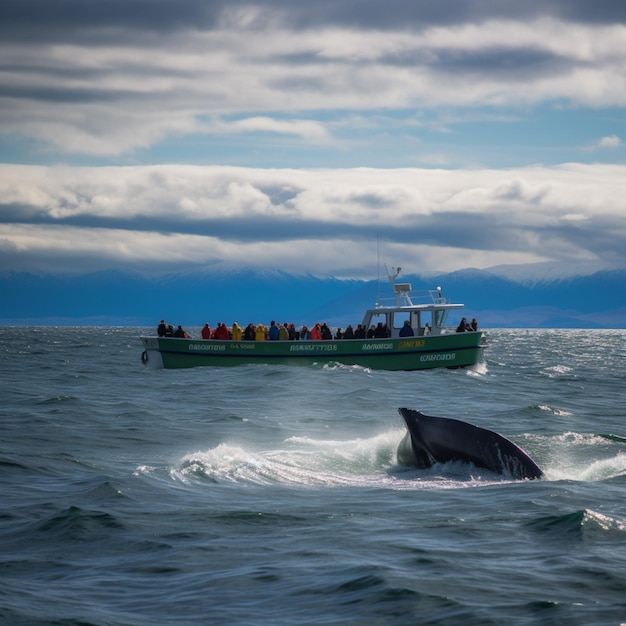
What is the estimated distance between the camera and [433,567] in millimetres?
11062

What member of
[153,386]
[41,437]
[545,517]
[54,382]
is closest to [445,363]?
[153,386]

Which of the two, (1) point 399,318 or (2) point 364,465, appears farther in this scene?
(1) point 399,318

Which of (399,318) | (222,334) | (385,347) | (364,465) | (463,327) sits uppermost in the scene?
(399,318)

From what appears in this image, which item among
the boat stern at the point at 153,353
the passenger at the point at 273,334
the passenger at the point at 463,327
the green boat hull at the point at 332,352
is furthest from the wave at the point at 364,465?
the boat stern at the point at 153,353

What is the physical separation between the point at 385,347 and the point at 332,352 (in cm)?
246

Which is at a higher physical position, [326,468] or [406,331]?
[406,331]

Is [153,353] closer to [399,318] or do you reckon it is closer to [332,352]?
[332,352]

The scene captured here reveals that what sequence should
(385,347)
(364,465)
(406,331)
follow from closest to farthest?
1. (364,465)
2. (385,347)
3. (406,331)

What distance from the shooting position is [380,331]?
4456cm

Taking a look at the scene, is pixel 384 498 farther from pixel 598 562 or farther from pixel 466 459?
pixel 598 562

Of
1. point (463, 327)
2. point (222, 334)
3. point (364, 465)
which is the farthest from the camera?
point (222, 334)

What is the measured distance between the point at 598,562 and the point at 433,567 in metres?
1.85

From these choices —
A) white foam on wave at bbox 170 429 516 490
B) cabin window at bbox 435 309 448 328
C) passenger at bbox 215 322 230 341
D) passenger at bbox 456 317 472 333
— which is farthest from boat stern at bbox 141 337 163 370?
white foam on wave at bbox 170 429 516 490

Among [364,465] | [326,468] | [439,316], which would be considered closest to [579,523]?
[364,465]
